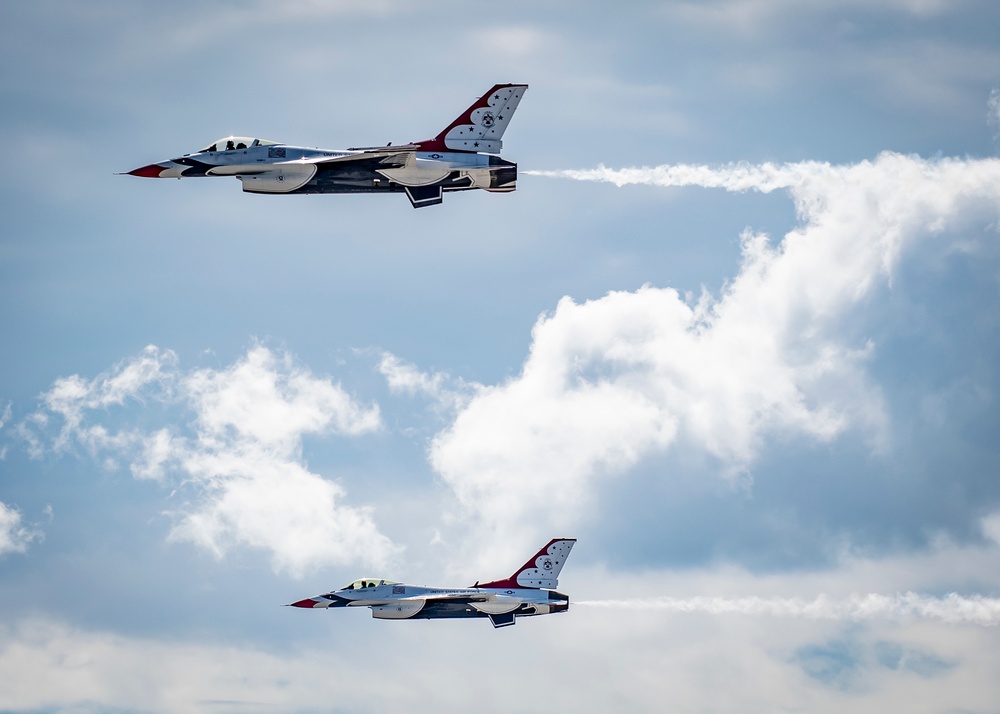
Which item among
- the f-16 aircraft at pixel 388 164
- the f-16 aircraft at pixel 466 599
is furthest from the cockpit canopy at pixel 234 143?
the f-16 aircraft at pixel 466 599

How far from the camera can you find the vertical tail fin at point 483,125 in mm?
80188

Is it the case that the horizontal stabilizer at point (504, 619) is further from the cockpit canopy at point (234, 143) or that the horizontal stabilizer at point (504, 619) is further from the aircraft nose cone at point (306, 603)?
the cockpit canopy at point (234, 143)

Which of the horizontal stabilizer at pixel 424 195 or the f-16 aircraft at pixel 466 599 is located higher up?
the horizontal stabilizer at pixel 424 195

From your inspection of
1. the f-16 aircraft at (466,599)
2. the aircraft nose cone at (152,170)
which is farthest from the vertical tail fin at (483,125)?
the f-16 aircraft at (466,599)

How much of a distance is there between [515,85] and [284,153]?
44.9 feet

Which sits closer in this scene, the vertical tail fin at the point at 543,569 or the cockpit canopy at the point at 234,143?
the cockpit canopy at the point at 234,143

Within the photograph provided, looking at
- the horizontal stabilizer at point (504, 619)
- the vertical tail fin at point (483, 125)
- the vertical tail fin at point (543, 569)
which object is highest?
the vertical tail fin at point (483, 125)

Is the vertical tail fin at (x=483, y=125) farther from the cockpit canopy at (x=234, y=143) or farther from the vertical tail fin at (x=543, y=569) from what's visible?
the vertical tail fin at (x=543, y=569)

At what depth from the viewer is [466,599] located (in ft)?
327

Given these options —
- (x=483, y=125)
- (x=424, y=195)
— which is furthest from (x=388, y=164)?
(x=483, y=125)

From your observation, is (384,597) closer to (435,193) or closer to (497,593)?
(497,593)

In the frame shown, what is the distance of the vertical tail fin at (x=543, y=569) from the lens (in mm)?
101875

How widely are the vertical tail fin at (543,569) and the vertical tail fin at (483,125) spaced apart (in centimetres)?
3450

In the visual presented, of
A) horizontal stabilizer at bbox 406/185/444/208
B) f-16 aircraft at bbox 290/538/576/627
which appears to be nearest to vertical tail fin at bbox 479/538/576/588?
f-16 aircraft at bbox 290/538/576/627
